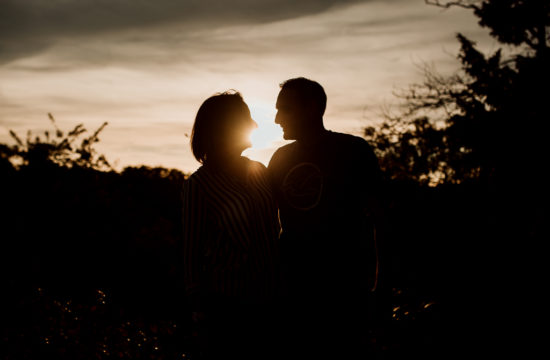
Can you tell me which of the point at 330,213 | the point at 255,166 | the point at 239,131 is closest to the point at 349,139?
Answer: the point at 330,213

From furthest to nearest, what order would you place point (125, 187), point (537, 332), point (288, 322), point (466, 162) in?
1. point (466, 162)
2. point (125, 187)
3. point (537, 332)
4. point (288, 322)

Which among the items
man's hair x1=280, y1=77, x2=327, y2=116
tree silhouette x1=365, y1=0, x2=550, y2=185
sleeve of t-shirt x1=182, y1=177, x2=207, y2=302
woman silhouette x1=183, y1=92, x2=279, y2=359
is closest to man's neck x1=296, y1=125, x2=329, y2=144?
man's hair x1=280, y1=77, x2=327, y2=116

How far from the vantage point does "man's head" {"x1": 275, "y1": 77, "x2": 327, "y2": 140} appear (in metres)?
3.06

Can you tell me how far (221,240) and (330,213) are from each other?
0.85 metres

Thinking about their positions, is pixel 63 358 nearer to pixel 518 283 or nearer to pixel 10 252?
pixel 10 252

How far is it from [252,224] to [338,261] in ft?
2.41

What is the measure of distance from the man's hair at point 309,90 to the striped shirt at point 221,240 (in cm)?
88

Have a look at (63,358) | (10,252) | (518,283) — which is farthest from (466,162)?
(63,358)

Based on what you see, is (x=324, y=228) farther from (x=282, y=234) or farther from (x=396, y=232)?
(x=396, y=232)

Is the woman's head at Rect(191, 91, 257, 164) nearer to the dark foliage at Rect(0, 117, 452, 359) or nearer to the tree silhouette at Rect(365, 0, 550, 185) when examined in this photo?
the dark foliage at Rect(0, 117, 452, 359)

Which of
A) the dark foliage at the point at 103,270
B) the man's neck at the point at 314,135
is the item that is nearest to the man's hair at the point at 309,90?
the man's neck at the point at 314,135

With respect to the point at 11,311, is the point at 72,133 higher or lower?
higher

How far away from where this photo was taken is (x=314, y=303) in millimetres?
2918

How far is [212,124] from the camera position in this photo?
2.43m
